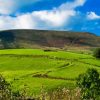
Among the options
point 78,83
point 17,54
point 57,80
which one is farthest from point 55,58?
point 78,83

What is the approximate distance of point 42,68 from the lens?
104500 millimetres

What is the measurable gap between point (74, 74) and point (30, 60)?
2278 centimetres

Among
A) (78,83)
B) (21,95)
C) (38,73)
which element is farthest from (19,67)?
(21,95)

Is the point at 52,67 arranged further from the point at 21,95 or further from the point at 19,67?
the point at 21,95

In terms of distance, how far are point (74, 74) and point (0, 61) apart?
88.6 feet

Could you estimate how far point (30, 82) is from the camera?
8350 centimetres

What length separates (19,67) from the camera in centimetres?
10656

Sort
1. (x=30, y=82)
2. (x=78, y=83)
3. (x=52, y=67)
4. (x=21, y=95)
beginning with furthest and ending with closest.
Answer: (x=52, y=67), (x=30, y=82), (x=78, y=83), (x=21, y=95)

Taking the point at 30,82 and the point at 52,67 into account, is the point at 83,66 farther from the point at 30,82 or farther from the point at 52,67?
the point at 30,82

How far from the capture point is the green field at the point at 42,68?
82.1m

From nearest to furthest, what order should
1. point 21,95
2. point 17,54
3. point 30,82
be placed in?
1. point 21,95
2. point 30,82
3. point 17,54

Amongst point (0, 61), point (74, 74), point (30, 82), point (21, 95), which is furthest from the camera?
point (0, 61)

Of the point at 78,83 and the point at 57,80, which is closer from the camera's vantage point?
the point at 78,83

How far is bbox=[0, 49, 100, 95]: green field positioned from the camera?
8206cm
